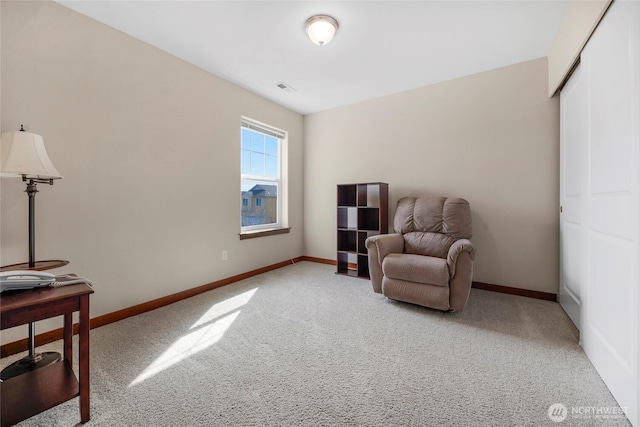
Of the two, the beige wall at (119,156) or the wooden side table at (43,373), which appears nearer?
the wooden side table at (43,373)

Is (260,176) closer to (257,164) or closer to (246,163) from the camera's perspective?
(257,164)

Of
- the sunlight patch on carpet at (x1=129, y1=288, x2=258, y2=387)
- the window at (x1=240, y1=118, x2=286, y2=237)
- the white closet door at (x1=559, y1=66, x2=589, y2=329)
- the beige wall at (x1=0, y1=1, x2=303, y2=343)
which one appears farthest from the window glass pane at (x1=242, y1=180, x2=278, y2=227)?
the white closet door at (x1=559, y1=66, x2=589, y2=329)

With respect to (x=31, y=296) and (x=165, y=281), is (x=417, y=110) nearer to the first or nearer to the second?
(x=165, y=281)

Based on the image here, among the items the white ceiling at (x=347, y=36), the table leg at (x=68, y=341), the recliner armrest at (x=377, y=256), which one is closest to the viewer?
the table leg at (x=68, y=341)

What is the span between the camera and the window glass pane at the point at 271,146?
401 centimetres

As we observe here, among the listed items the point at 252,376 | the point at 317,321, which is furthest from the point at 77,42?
the point at 317,321

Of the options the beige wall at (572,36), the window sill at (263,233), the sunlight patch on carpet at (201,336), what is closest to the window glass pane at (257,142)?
the window sill at (263,233)

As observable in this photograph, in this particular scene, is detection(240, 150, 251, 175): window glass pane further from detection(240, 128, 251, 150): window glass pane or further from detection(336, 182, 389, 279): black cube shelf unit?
detection(336, 182, 389, 279): black cube shelf unit

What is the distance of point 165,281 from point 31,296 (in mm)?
1529

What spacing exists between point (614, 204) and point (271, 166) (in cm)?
363

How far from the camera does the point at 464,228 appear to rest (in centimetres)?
279

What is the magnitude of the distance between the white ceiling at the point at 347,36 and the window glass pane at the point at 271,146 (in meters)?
0.89

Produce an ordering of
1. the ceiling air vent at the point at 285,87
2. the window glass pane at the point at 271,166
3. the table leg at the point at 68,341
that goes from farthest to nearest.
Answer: the window glass pane at the point at 271,166, the ceiling air vent at the point at 285,87, the table leg at the point at 68,341

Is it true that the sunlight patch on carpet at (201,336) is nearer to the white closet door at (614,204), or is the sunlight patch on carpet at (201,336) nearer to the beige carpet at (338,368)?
the beige carpet at (338,368)
